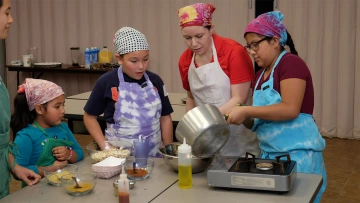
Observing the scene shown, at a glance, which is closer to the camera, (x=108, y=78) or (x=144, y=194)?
(x=144, y=194)

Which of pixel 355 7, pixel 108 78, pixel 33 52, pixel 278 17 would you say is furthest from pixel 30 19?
pixel 278 17

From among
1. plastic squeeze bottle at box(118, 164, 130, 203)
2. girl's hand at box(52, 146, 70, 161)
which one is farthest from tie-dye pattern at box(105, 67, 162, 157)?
plastic squeeze bottle at box(118, 164, 130, 203)

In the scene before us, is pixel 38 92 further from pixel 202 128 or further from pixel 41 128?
pixel 202 128

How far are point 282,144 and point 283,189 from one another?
1.47ft

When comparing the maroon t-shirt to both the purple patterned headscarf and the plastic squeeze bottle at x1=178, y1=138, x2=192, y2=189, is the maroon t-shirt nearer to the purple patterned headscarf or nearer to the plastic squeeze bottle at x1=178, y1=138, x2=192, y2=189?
the purple patterned headscarf

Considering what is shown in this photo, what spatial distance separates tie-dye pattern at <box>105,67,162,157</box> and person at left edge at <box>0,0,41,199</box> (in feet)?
1.96

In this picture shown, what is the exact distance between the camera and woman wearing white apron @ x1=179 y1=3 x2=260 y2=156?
2682 millimetres

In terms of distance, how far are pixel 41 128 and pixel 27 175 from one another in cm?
44

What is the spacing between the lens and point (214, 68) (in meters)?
2.79

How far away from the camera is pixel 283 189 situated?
202 centimetres

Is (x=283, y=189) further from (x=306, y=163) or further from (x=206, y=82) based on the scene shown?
(x=206, y=82)

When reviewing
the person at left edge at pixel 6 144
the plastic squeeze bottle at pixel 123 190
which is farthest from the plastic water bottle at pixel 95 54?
the plastic squeeze bottle at pixel 123 190

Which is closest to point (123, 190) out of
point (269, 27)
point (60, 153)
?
point (60, 153)

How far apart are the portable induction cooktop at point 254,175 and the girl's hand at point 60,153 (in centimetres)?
84
